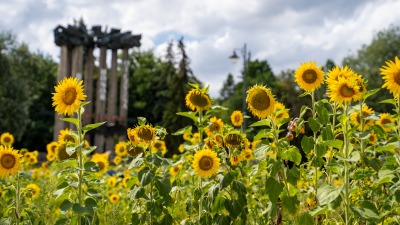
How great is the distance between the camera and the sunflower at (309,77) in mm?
3248

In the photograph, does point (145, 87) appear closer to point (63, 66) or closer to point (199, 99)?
point (63, 66)

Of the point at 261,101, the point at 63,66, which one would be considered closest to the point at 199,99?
the point at 261,101

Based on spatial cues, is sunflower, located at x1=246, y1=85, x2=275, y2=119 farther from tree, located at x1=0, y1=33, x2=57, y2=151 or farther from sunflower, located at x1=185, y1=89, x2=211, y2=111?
tree, located at x1=0, y1=33, x2=57, y2=151

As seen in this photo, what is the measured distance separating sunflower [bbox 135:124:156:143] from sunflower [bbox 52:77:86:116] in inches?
18.3

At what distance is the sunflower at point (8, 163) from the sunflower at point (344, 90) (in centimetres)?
240

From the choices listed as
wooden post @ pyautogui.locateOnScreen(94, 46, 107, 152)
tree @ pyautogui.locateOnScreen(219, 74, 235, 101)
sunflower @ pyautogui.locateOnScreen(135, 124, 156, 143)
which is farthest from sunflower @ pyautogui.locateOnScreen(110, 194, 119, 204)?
tree @ pyautogui.locateOnScreen(219, 74, 235, 101)

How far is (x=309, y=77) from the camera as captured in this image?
3.27 metres

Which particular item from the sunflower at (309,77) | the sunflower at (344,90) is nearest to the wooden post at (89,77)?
the sunflower at (309,77)

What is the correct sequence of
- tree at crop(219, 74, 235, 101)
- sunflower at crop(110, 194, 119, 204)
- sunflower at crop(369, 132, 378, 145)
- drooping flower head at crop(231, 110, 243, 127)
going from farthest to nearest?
tree at crop(219, 74, 235, 101) < sunflower at crop(110, 194, 119, 204) < drooping flower head at crop(231, 110, 243, 127) < sunflower at crop(369, 132, 378, 145)

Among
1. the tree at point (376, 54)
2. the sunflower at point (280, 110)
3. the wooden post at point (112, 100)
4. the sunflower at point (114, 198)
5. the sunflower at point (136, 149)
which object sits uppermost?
the tree at point (376, 54)

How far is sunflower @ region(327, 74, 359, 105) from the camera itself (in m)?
2.88

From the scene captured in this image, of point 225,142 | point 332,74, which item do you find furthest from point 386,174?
point 225,142

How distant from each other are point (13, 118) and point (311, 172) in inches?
1062

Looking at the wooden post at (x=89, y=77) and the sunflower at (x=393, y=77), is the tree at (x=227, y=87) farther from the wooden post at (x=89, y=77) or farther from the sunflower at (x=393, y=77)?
the sunflower at (x=393, y=77)
